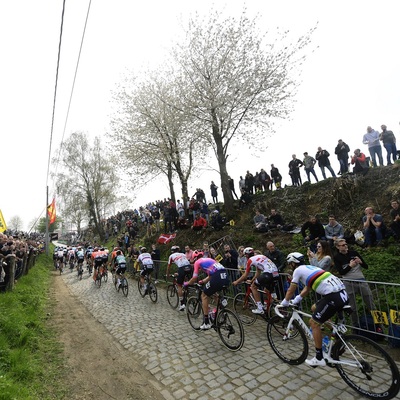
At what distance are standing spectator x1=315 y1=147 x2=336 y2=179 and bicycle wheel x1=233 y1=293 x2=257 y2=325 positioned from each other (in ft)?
30.5

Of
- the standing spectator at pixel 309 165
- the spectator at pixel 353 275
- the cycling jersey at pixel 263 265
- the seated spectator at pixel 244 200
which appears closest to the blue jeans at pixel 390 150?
the standing spectator at pixel 309 165

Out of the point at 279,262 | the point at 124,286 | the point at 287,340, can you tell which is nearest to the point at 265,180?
the point at 279,262

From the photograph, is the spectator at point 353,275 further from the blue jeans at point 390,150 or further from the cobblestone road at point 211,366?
the blue jeans at point 390,150

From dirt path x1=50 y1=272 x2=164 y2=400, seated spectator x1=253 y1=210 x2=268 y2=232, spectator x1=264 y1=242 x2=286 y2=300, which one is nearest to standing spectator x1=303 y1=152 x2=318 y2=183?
seated spectator x1=253 y1=210 x2=268 y2=232

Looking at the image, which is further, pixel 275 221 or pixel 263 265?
pixel 275 221

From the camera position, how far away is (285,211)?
14.0 metres

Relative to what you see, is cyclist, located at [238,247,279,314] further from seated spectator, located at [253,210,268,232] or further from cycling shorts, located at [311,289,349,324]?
seated spectator, located at [253,210,268,232]

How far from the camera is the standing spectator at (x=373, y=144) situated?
41.2ft

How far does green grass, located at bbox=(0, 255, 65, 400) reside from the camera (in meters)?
4.43

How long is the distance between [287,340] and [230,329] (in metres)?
1.25

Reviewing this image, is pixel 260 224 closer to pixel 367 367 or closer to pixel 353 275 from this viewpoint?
pixel 353 275

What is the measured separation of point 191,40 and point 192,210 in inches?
445

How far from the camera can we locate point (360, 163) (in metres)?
12.5

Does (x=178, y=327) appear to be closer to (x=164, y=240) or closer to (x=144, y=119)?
(x=164, y=240)
